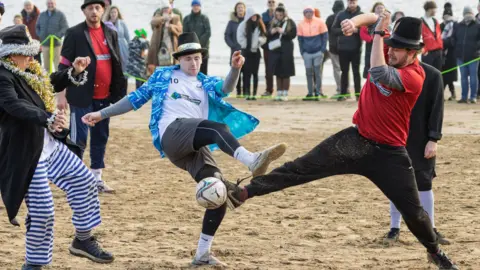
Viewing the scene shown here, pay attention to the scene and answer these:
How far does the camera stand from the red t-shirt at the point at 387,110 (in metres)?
6.93

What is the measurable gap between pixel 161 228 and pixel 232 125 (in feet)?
5.06

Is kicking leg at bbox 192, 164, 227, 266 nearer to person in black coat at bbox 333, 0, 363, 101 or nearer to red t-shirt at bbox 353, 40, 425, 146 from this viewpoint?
red t-shirt at bbox 353, 40, 425, 146

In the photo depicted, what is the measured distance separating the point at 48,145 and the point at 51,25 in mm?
15223

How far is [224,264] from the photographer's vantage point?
7.54 metres

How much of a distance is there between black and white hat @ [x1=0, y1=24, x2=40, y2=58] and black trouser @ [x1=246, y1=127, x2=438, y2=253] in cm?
191

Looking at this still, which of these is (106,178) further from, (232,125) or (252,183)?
(252,183)

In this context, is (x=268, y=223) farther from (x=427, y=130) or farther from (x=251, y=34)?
(x=251, y=34)

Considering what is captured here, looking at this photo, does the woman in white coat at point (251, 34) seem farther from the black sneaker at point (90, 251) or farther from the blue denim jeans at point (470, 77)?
the black sneaker at point (90, 251)

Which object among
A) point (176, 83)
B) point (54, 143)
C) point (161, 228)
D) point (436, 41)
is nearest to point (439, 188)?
point (161, 228)

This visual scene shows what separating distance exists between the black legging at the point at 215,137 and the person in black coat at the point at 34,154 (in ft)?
2.83

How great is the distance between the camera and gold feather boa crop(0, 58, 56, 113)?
715 cm

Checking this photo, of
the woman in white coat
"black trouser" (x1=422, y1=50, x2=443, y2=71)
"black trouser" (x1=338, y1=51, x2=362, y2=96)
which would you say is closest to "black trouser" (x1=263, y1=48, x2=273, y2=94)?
the woman in white coat

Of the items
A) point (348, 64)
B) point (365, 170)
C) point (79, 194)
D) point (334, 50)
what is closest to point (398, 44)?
point (365, 170)

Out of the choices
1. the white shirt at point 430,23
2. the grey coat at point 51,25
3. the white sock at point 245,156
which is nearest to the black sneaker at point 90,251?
the white sock at point 245,156
